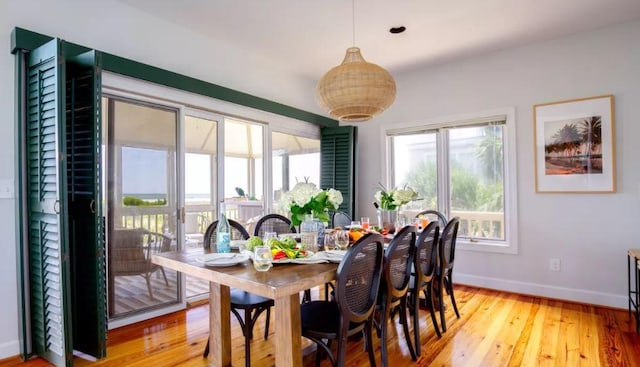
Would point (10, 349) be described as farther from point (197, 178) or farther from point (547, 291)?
point (547, 291)

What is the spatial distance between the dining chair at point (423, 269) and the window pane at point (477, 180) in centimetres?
177

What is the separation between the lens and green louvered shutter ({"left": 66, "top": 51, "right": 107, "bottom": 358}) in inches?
90.8

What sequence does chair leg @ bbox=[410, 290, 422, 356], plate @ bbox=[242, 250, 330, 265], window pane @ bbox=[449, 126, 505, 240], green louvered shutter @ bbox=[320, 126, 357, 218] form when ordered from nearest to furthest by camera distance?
plate @ bbox=[242, 250, 330, 265] < chair leg @ bbox=[410, 290, 422, 356] < window pane @ bbox=[449, 126, 505, 240] < green louvered shutter @ bbox=[320, 126, 357, 218]

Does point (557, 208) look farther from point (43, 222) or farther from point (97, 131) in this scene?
point (43, 222)

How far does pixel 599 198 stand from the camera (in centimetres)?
344

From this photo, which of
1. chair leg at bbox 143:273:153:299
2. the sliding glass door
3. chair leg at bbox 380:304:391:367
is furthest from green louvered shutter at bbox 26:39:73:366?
chair leg at bbox 380:304:391:367

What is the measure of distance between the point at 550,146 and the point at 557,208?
649 millimetres

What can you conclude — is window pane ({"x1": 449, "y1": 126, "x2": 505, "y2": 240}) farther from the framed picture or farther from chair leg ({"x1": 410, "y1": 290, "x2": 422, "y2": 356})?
chair leg ({"x1": 410, "y1": 290, "x2": 422, "y2": 356})

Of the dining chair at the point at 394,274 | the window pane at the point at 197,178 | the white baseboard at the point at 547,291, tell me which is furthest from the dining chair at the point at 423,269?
the window pane at the point at 197,178

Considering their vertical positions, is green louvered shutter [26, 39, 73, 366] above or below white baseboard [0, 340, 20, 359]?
above

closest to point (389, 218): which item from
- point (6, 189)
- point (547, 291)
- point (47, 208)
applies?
point (547, 291)

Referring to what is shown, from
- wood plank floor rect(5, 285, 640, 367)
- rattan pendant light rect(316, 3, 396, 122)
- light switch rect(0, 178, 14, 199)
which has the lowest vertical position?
wood plank floor rect(5, 285, 640, 367)

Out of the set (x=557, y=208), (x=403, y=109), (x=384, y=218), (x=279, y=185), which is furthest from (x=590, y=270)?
(x=279, y=185)

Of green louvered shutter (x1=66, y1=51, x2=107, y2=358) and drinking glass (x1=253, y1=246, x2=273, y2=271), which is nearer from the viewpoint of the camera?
drinking glass (x1=253, y1=246, x2=273, y2=271)
